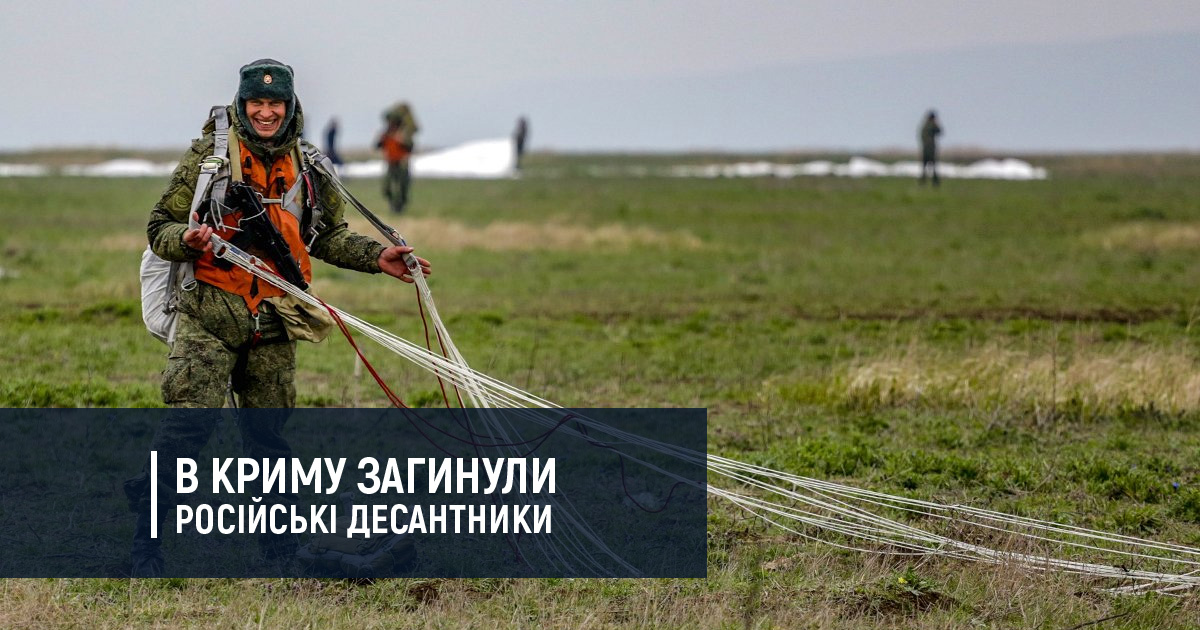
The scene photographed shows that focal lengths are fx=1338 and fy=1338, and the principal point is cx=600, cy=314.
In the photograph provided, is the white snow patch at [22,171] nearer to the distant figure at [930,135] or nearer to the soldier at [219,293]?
the distant figure at [930,135]

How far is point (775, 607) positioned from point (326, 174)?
2.55 metres

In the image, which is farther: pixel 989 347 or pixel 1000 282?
pixel 1000 282

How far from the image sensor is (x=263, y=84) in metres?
5.24

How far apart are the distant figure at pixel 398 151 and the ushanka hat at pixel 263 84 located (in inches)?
867

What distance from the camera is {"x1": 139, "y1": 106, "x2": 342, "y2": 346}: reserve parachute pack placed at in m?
5.27

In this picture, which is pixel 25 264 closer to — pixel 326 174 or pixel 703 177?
pixel 326 174

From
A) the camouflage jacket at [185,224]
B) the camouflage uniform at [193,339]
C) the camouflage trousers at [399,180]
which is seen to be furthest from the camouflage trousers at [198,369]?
the camouflage trousers at [399,180]

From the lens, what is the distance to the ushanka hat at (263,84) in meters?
5.24

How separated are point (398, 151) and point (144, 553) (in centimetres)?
2260

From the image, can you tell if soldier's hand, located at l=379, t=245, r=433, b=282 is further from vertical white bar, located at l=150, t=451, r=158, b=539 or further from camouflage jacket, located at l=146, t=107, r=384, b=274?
vertical white bar, located at l=150, t=451, r=158, b=539

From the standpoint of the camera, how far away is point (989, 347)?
10.7 m

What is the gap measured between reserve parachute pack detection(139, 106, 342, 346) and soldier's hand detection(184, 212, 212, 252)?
0.09 meters

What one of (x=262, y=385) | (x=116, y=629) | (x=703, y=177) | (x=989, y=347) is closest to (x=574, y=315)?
(x=989, y=347)

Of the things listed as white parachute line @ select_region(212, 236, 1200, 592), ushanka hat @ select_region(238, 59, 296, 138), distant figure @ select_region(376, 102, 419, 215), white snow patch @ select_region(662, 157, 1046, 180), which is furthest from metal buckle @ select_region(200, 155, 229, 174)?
white snow patch @ select_region(662, 157, 1046, 180)
